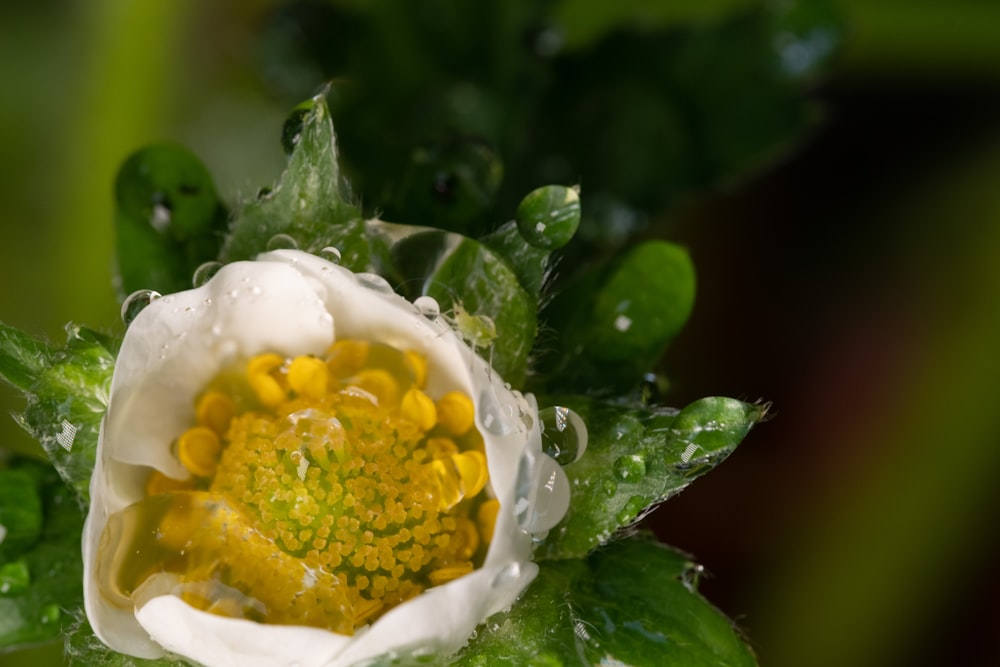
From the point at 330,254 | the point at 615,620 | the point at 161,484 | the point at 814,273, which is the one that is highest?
the point at 330,254

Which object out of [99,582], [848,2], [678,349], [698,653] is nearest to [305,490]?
[99,582]

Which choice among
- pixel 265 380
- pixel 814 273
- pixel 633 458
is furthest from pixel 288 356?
pixel 814 273

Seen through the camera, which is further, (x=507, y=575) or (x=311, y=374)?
(x=311, y=374)

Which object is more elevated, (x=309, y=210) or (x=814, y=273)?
(x=309, y=210)

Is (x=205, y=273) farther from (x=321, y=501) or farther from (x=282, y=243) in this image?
(x=321, y=501)

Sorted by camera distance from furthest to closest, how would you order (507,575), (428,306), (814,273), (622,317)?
(814,273) → (622,317) → (428,306) → (507,575)

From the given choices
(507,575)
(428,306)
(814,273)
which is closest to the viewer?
(507,575)
